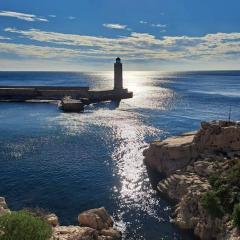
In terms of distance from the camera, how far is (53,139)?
286 feet

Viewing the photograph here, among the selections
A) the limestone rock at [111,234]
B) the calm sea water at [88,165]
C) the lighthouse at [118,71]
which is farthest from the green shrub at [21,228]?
the lighthouse at [118,71]

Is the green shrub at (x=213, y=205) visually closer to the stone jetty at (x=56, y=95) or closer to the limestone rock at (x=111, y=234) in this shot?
the limestone rock at (x=111, y=234)

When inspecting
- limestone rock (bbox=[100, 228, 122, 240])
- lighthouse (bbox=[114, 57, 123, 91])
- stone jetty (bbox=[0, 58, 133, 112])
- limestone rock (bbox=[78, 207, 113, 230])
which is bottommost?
limestone rock (bbox=[100, 228, 122, 240])

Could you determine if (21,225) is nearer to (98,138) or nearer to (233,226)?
(233,226)

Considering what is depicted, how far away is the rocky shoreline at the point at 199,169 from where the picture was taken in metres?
41.3

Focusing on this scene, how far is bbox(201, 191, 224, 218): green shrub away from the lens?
4050 centimetres

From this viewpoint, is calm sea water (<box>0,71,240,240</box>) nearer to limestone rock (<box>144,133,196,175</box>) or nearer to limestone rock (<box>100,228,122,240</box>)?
limestone rock (<box>100,228,122,240</box>)

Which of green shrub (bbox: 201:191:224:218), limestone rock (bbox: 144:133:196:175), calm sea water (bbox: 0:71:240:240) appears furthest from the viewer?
limestone rock (bbox: 144:133:196:175)

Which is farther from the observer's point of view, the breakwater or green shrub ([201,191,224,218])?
the breakwater

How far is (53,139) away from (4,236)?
57.5 meters

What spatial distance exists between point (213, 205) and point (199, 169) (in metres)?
12.2

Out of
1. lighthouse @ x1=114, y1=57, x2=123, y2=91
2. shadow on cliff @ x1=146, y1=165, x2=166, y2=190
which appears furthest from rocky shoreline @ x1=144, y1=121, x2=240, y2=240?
lighthouse @ x1=114, y1=57, x2=123, y2=91

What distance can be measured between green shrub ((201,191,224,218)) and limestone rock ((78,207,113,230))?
11.1 m

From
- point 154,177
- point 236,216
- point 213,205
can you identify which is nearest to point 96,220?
point 213,205
